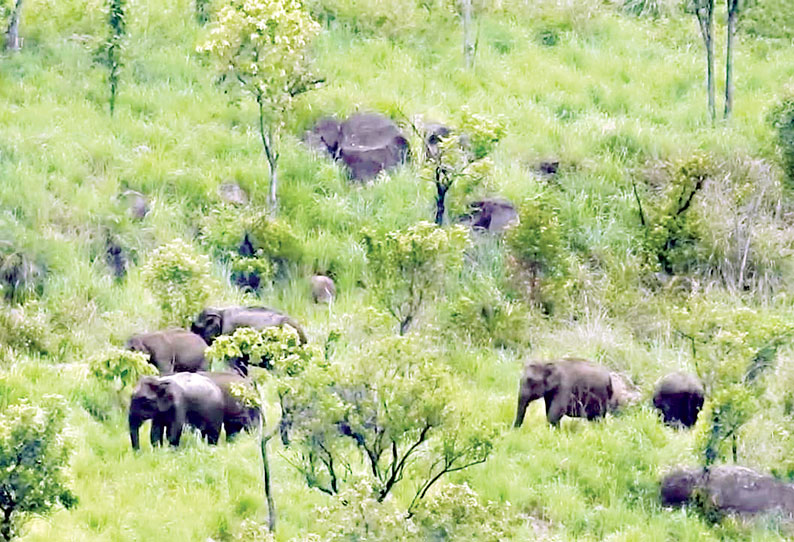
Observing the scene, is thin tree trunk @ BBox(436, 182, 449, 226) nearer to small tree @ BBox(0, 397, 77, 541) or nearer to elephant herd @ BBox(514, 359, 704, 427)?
elephant herd @ BBox(514, 359, 704, 427)

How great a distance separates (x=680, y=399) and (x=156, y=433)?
532 centimetres

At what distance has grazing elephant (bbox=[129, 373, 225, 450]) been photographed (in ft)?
45.2

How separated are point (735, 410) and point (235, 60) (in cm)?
958

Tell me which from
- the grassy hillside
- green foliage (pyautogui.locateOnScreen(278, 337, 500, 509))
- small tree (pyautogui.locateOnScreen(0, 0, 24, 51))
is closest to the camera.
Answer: green foliage (pyautogui.locateOnScreen(278, 337, 500, 509))

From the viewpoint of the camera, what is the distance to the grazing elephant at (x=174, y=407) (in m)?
13.8

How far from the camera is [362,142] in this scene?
22.6 metres

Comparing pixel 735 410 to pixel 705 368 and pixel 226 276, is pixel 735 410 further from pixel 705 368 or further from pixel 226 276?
pixel 226 276

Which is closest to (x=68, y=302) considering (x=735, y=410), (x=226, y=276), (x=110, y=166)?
(x=226, y=276)

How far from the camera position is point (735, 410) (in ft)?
44.7

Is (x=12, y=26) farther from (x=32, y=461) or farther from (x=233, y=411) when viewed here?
(x=32, y=461)

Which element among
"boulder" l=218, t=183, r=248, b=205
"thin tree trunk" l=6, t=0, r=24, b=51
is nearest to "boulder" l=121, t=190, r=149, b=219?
"boulder" l=218, t=183, r=248, b=205

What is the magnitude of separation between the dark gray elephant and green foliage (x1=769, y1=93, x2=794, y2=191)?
8.61 metres

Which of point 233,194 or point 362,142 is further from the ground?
point 362,142

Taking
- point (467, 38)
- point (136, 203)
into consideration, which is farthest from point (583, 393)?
point (467, 38)
